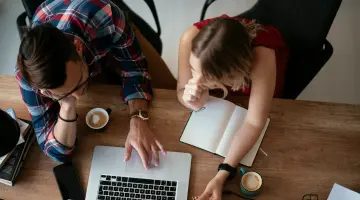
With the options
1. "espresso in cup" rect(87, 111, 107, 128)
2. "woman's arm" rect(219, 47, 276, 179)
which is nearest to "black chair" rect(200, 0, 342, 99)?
"woman's arm" rect(219, 47, 276, 179)

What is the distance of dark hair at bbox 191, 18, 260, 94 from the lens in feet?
3.88

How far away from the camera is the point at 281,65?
5.04ft

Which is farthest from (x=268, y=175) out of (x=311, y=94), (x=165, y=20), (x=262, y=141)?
(x=165, y=20)

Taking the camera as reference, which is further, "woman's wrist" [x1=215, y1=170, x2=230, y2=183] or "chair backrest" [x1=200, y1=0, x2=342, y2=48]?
"chair backrest" [x1=200, y1=0, x2=342, y2=48]

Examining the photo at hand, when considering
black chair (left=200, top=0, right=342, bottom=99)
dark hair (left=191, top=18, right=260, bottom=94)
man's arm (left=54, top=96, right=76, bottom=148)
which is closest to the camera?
dark hair (left=191, top=18, right=260, bottom=94)

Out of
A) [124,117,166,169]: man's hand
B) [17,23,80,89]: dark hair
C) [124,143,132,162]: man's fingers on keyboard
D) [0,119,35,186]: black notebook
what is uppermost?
[17,23,80,89]: dark hair

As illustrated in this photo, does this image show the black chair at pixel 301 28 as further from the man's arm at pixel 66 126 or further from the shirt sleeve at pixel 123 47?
the man's arm at pixel 66 126

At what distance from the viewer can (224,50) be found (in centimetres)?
118

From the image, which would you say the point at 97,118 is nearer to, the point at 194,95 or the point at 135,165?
the point at 135,165

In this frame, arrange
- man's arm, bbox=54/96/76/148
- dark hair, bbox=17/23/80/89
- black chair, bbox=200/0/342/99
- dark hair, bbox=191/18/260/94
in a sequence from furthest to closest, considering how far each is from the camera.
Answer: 1. black chair, bbox=200/0/342/99
2. man's arm, bbox=54/96/76/148
3. dark hair, bbox=191/18/260/94
4. dark hair, bbox=17/23/80/89

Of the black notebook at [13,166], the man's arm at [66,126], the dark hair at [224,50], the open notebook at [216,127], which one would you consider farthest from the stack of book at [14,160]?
the dark hair at [224,50]

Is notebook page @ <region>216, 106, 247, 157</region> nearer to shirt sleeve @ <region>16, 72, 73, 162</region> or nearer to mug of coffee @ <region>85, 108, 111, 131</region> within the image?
mug of coffee @ <region>85, 108, 111, 131</region>

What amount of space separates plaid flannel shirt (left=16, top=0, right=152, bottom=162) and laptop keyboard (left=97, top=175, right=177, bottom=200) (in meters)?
0.18

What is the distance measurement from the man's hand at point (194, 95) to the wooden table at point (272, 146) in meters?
0.06
